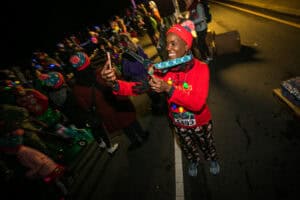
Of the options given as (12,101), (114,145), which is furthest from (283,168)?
(12,101)

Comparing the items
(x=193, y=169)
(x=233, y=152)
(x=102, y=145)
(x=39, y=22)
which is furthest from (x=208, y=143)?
(x=39, y=22)

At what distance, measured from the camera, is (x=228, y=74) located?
6492 millimetres

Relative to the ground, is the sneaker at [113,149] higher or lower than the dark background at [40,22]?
lower

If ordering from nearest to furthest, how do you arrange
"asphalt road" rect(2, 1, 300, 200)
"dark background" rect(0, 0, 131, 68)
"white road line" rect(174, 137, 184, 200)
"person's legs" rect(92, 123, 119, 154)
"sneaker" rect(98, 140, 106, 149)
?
"asphalt road" rect(2, 1, 300, 200)
"white road line" rect(174, 137, 184, 200)
"person's legs" rect(92, 123, 119, 154)
"sneaker" rect(98, 140, 106, 149)
"dark background" rect(0, 0, 131, 68)

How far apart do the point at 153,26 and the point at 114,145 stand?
545cm

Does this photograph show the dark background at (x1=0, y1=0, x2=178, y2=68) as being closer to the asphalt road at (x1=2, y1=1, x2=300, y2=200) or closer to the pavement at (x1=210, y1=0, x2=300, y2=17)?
the pavement at (x1=210, y1=0, x2=300, y2=17)

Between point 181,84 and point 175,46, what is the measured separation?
473mm

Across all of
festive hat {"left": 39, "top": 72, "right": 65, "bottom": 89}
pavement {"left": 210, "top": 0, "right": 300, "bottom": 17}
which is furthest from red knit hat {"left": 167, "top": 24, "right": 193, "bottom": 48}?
pavement {"left": 210, "top": 0, "right": 300, "bottom": 17}

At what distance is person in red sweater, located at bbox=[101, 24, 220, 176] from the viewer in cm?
224

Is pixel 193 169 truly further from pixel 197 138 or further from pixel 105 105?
pixel 105 105

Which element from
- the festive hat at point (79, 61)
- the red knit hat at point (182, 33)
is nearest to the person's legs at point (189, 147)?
the red knit hat at point (182, 33)

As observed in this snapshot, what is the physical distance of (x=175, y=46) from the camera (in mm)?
2408

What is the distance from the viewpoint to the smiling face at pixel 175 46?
7.85 feet

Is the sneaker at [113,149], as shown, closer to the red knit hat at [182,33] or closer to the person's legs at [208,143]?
the person's legs at [208,143]
